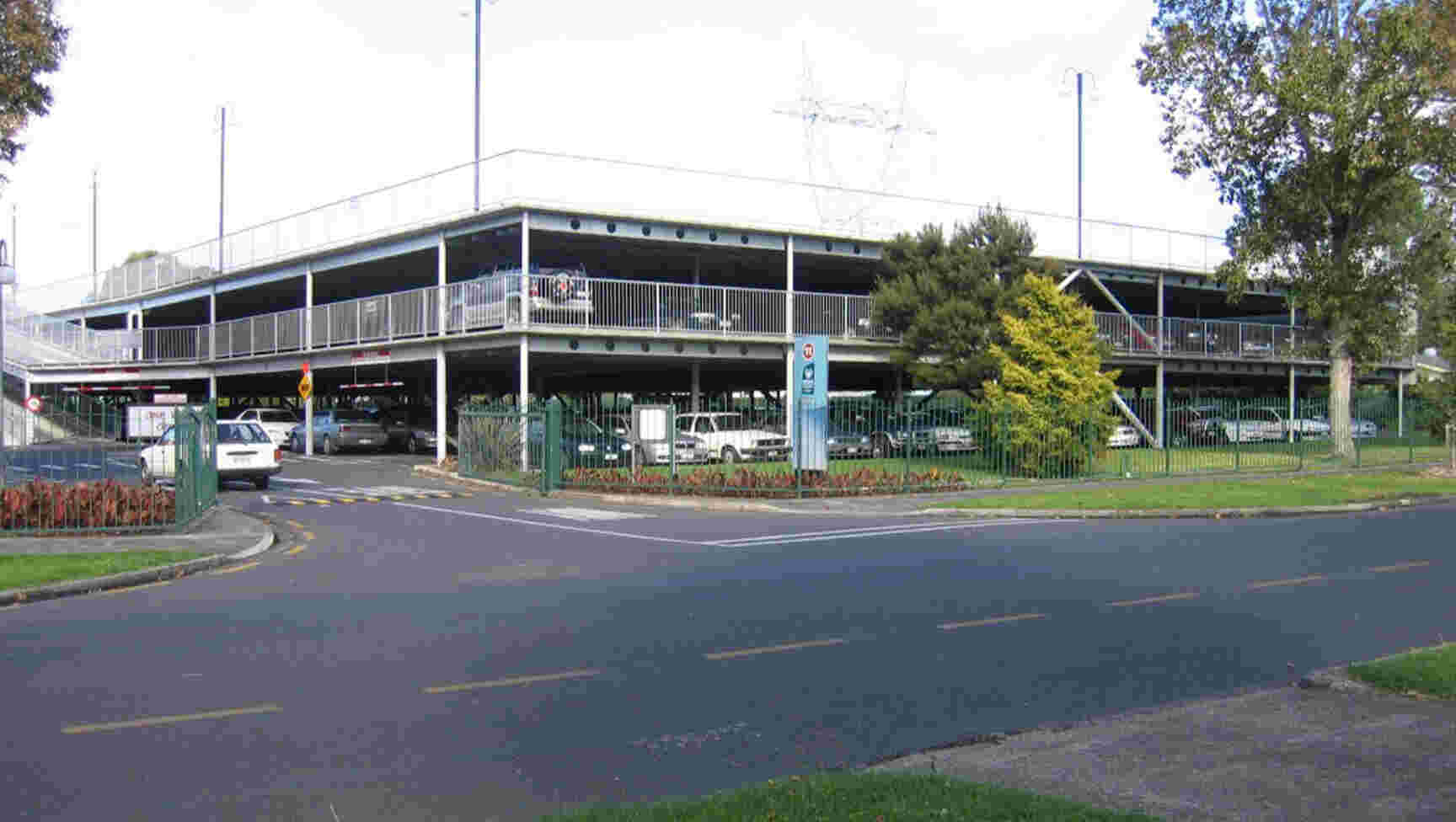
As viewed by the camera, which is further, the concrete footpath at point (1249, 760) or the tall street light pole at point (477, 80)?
the tall street light pole at point (477, 80)

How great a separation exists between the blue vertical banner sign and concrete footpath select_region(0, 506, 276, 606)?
1079 centimetres

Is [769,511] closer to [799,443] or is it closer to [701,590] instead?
[799,443]

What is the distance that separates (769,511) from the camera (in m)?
22.7

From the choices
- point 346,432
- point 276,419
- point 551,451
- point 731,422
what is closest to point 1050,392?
point 731,422

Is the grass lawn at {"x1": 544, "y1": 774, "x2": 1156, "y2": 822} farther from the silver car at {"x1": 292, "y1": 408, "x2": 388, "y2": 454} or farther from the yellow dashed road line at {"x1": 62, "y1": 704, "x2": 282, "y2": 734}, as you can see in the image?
the silver car at {"x1": 292, "y1": 408, "x2": 388, "y2": 454}

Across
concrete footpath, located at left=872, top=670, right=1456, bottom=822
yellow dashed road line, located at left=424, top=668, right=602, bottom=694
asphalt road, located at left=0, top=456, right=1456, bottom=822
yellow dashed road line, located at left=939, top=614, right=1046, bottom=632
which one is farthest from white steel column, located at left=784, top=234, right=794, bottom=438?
concrete footpath, located at left=872, top=670, right=1456, bottom=822

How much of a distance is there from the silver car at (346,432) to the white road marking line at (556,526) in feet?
61.9

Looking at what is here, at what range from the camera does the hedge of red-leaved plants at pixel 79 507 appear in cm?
1720

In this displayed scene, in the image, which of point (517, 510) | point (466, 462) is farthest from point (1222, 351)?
point (517, 510)

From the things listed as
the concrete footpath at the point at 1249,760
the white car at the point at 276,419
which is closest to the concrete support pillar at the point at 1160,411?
the concrete footpath at the point at 1249,760

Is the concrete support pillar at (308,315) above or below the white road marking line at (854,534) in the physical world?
above

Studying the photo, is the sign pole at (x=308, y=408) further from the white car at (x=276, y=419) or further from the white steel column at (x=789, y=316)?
the white steel column at (x=789, y=316)

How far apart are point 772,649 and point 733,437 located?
21.6 meters

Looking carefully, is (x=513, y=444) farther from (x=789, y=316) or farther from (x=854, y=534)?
(x=854, y=534)
